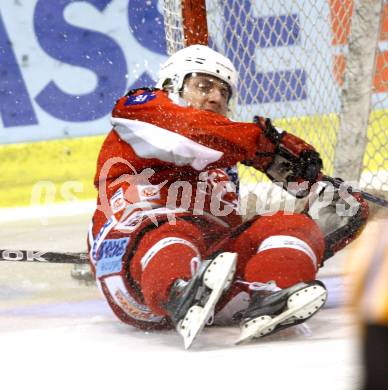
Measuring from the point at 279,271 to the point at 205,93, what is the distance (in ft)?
2.31

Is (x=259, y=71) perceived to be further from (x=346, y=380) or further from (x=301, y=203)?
(x=346, y=380)

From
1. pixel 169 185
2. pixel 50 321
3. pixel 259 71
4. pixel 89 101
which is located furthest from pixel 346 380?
pixel 89 101

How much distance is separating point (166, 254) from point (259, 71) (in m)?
2.00

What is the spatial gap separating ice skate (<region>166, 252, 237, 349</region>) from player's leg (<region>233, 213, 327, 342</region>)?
0.11 meters

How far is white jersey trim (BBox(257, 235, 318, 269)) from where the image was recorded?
2383 millimetres

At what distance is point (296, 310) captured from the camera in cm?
218

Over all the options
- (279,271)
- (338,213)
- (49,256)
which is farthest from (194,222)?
(49,256)

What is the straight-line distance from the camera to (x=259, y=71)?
4.22m

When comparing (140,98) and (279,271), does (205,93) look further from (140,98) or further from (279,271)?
(279,271)

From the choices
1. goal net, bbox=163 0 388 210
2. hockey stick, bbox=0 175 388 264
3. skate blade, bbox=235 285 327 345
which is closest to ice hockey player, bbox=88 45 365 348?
skate blade, bbox=235 285 327 345

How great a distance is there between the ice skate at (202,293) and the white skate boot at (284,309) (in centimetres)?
10

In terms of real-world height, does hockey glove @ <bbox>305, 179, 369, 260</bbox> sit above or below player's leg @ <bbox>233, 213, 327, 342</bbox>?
below

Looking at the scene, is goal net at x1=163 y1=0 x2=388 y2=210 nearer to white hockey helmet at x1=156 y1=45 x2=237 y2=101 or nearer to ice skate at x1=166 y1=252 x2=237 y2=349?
white hockey helmet at x1=156 y1=45 x2=237 y2=101

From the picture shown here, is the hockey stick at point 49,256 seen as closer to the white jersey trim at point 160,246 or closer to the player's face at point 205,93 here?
the player's face at point 205,93
